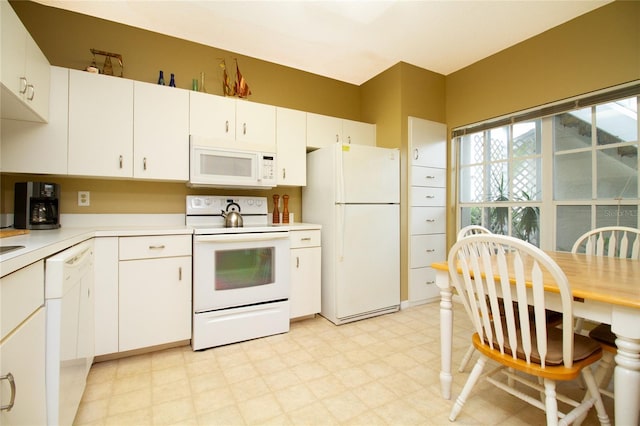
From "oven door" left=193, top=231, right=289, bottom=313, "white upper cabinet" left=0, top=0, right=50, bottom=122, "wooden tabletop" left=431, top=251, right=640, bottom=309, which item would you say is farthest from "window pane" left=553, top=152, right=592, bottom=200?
"white upper cabinet" left=0, top=0, right=50, bottom=122

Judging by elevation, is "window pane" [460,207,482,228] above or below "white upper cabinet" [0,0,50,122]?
below

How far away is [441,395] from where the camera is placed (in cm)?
162

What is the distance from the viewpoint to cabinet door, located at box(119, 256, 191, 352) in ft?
6.40

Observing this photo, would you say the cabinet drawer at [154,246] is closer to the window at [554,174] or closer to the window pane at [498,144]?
the window at [554,174]

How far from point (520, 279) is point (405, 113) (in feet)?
7.74

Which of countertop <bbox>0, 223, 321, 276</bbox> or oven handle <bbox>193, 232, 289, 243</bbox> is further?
oven handle <bbox>193, 232, 289, 243</bbox>

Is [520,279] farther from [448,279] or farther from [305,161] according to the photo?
[305,161]

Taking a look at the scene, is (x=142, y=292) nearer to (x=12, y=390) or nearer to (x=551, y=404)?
(x=12, y=390)

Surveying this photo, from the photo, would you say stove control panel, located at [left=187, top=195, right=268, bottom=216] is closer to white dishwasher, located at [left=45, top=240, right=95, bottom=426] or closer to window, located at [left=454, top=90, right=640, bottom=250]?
Result: white dishwasher, located at [left=45, top=240, right=95, bottom=426]

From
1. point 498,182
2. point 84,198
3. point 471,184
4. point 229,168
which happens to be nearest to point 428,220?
point 471,184

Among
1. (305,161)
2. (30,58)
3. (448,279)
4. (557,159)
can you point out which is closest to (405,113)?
(305,161)

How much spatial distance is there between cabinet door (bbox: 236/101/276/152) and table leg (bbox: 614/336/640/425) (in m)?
2.45

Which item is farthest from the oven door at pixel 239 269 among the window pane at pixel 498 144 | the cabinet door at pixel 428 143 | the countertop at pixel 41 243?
the window pane at pixel 498 144

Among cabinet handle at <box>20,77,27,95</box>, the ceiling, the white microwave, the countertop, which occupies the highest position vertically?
the ceiling
